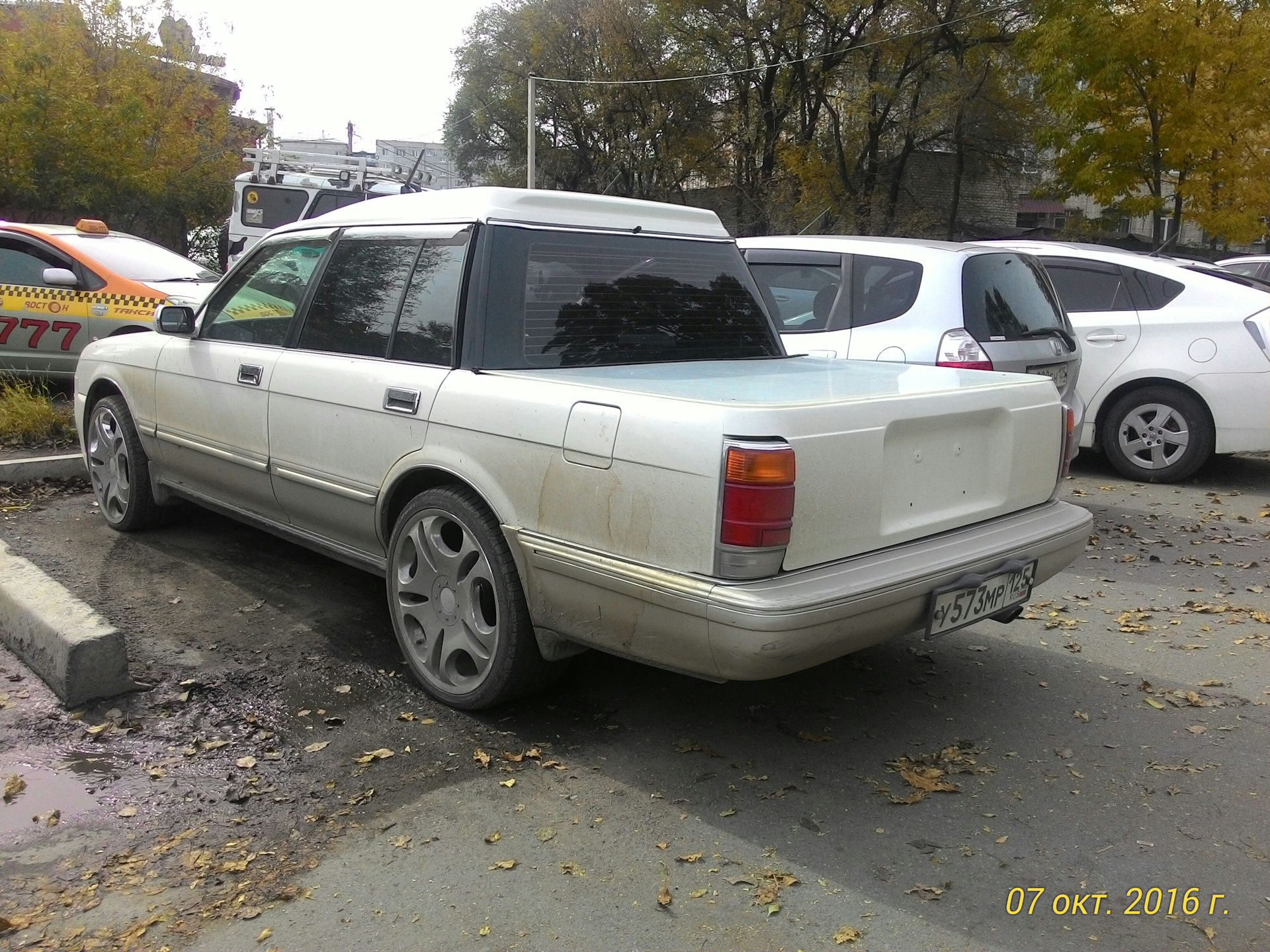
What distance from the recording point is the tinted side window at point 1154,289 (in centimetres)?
800

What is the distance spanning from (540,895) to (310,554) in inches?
130

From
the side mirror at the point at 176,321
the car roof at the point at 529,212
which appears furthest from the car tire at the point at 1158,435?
the side mirror at the point at 176,321

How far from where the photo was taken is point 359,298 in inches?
173

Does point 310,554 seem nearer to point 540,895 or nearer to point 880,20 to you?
point 540,895

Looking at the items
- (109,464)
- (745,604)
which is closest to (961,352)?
(745,604)

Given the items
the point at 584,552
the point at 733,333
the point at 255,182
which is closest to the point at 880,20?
the point at 255,182

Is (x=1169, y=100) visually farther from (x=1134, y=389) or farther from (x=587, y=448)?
(x=587, y=448)

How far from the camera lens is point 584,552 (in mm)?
3268

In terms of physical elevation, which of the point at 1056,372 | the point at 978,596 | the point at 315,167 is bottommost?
the point at 978,596

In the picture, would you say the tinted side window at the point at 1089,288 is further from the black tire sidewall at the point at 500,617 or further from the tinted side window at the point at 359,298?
the black tire sidewall at the point at 500,617

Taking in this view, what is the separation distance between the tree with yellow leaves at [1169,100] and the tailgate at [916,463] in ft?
57.0

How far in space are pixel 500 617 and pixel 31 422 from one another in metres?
5.93

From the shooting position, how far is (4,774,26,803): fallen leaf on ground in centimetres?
328

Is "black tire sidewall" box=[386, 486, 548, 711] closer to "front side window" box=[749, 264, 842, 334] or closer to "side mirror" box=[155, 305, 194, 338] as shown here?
"side mirror" box=[155, 305, 194, 338]
